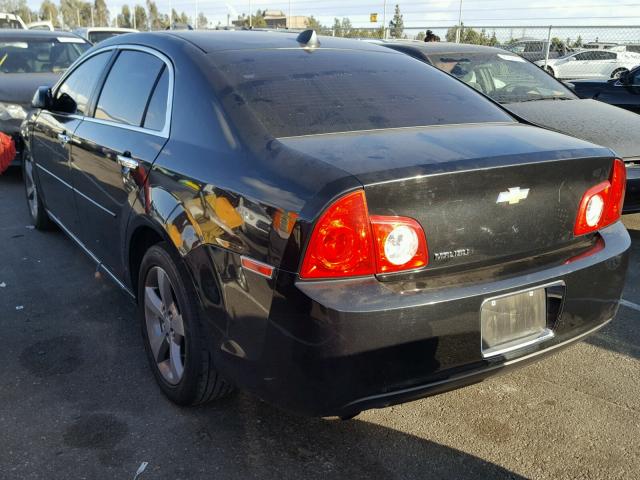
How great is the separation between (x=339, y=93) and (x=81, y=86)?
81.0 inches

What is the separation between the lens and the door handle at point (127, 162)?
3004 mm

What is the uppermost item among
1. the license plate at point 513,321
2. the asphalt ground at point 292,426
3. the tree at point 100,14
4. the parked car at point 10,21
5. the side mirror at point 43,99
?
the tree at point 100,14

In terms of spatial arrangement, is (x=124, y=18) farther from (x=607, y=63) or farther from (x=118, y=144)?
(x=118, y=144)

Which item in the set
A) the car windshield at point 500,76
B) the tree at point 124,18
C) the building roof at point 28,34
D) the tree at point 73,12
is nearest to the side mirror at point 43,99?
the car windshield at point 500,76

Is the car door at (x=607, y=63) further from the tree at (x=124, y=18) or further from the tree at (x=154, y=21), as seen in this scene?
the tree at (x=124, y=18)

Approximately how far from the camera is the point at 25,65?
8633 millimetres

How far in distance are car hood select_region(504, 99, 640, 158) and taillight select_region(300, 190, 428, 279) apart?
281cm

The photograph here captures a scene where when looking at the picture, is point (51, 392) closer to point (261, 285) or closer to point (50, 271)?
point (261, 285)

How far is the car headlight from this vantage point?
7426 millimetres

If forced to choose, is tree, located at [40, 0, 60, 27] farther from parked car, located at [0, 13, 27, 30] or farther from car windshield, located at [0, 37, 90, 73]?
car windshield, located at [0, 37, 90, 73]

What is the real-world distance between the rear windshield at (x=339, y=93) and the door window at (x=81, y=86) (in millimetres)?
1297

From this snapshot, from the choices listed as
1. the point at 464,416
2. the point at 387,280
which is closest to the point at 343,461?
the point at 464,416

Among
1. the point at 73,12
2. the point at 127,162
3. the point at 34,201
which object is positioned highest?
the point at 73,12

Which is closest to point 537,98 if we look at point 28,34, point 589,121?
point 589,121
